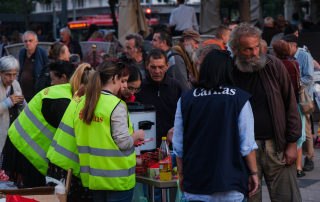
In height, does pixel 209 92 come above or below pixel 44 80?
above

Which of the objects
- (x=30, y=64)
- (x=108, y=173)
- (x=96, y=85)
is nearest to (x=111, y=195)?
(x=108, y=173)

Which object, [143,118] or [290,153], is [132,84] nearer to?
[143,118]

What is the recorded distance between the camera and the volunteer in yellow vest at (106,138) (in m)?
3.18

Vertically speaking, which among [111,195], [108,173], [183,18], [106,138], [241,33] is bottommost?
[111,195]

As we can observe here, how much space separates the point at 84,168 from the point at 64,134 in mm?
395

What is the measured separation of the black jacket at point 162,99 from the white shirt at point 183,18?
6.48m

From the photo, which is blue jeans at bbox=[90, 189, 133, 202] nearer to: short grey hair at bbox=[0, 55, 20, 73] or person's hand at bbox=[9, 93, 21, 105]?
person's hand at bbox=[9, 93, 21, 105]

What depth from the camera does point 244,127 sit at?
8.86 feet

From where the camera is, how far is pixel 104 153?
10.6 ft

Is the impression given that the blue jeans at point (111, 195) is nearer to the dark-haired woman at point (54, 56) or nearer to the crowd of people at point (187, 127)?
the crowd of people at point (187, 127)

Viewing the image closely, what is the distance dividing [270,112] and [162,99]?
4.74 ft

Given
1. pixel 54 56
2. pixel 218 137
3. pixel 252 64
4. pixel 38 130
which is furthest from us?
pixel 54 56

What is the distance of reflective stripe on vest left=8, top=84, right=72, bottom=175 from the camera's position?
4105 mm

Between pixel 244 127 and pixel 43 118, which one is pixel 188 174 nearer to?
pixel 244 127
